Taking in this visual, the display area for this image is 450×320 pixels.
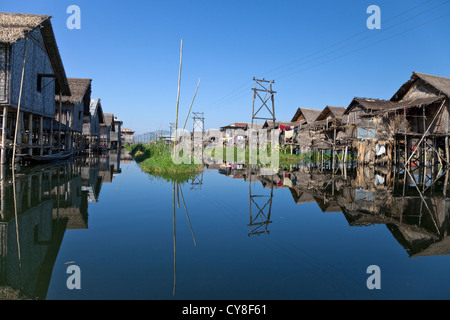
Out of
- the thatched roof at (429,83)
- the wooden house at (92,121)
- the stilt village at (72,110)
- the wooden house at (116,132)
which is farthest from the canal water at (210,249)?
the wooden house at (116,132)

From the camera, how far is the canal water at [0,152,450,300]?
8.65 feet

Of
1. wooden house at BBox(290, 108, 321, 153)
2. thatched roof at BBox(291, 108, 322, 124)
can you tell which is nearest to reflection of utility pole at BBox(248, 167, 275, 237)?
wooden house at BBox(290, 108, 321, 153)

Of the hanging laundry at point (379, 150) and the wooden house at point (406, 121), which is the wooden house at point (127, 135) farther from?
the hanging laundry at point (379, 150)

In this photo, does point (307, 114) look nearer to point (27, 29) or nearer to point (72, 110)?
point (72, 110)

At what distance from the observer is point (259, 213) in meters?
5.85

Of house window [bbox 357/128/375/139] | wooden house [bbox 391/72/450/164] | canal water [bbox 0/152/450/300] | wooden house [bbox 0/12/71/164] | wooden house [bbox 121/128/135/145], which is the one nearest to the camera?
canal water [bbox 0/152/450/300]

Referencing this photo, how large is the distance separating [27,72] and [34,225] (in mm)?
10676

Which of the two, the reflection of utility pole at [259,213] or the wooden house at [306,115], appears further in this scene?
the wooden house at [306,115]

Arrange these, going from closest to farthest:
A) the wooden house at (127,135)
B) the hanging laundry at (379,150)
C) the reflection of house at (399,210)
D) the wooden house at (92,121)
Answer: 1. the reflection of house at (399,210)
2. the hanging laundry at (379,150)
3. the wooden house at (92,121)
4. the wooden house at (127,135)

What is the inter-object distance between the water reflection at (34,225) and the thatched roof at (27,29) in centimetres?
559

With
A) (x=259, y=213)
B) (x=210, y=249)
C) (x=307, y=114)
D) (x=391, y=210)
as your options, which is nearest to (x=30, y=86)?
(x=259, y=213)

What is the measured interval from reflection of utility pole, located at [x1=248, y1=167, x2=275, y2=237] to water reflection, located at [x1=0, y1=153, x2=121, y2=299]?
8.60ft

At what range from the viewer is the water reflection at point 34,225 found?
2695 millimetres

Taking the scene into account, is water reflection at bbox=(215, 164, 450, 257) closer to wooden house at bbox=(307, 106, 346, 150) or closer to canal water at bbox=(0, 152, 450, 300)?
canal water at bbox=(0, 152, 450, 300)
